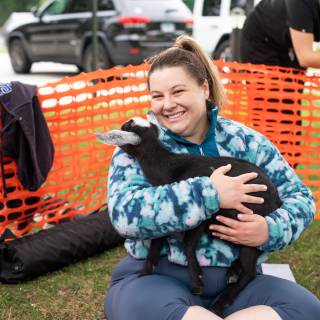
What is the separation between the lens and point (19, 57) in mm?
13469

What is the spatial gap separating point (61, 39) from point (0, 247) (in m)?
9.18

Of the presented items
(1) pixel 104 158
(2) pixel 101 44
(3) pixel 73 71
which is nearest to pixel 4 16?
(3) pixel 73 71

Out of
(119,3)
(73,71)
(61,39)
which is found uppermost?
(119,3)

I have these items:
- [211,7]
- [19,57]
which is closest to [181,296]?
[211,7]

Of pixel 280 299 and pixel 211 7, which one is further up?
pixel 280 299

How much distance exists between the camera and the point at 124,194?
219 cm

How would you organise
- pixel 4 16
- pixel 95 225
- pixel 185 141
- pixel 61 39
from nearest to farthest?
pixel 185 141 → pixel 95 225 → pixel 61 39 → pixel 4 16

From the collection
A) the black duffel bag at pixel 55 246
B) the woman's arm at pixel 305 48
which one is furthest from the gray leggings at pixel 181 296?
the woman's arm at pixel 305 48

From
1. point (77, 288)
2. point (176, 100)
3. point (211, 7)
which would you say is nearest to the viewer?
point (176, 100)

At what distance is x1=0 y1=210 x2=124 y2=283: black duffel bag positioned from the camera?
337cm

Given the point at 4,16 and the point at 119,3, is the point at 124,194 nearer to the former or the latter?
the point at 119,3

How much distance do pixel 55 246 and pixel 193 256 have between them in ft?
5.23

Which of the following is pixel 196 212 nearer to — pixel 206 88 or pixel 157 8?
pixel 206 88

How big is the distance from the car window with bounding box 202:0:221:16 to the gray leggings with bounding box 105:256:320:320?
1037 centimetres
